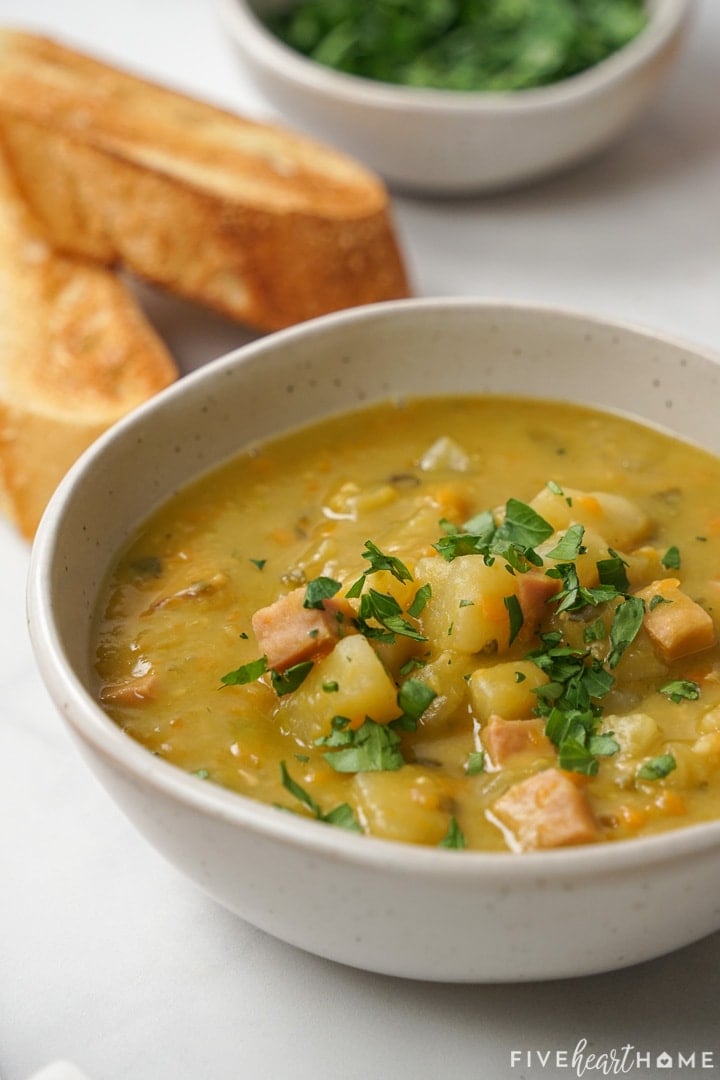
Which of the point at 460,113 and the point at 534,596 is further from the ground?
the point at 534,596

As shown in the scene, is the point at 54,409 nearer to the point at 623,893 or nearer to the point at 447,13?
the point at 623,893

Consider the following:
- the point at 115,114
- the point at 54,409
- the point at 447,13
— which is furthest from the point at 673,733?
the point at 447,13

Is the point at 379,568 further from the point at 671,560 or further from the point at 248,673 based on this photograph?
the point at 671,560

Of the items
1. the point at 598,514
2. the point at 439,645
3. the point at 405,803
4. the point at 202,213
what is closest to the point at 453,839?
the point at 405,803

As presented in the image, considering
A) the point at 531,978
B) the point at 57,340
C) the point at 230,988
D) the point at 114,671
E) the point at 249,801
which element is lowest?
the point at 57,340

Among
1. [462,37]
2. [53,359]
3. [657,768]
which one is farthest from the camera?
[462,37]

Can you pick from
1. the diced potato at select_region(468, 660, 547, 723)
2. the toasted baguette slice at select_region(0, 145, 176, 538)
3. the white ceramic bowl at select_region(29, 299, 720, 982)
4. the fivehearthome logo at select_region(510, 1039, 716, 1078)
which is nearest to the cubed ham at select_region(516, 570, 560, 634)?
the diced potato at select_region(468, 660, 547, 723)

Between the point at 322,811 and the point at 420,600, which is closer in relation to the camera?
the point at 322,811
